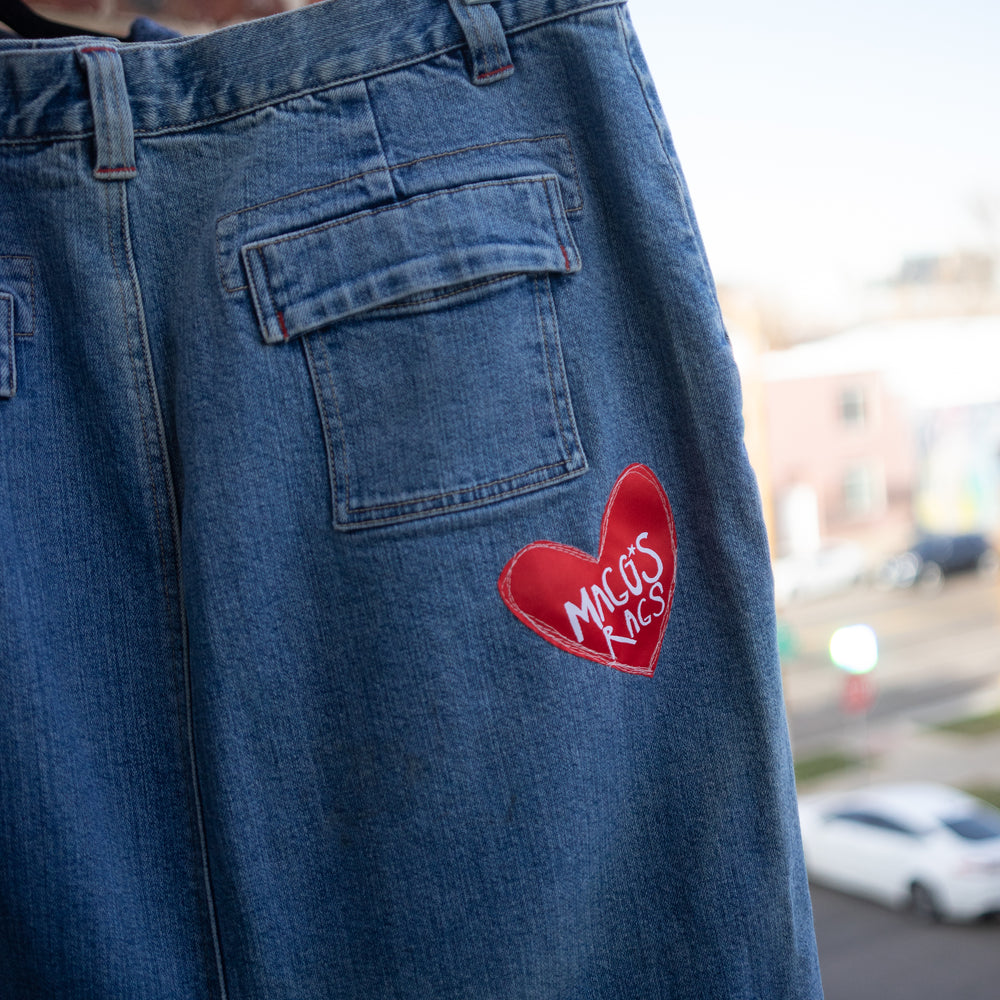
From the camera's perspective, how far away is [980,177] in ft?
14.1

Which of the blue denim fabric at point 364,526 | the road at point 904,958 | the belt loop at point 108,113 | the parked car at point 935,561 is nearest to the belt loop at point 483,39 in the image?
the blue denim fabric at point 364,526

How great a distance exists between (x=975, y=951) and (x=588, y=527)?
305 cm

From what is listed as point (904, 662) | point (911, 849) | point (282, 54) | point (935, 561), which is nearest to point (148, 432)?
point (282, 54)

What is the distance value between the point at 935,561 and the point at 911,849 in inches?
99.8

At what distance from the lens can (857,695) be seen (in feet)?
15.9

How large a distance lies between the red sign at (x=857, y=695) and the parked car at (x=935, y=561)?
27.6 inches

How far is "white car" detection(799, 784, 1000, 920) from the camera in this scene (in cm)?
298

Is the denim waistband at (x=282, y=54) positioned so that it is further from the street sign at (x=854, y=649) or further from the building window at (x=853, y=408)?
the building window at (x=853, y=408)

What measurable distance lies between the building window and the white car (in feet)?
6.72

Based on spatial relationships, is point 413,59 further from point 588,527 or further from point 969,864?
point 969,864

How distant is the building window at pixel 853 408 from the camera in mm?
4953

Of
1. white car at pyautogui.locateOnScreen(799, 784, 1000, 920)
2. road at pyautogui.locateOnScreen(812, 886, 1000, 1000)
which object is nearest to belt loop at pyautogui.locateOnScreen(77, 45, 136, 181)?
road at pyautogui.locateOnScreen(812, 886, 1000, 1000)

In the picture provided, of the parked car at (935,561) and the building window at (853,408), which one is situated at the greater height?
the building window at (853,408)

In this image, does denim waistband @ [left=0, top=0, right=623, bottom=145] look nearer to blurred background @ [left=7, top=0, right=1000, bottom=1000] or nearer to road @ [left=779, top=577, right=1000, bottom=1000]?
blurred background @ [left=7, top=0, right=1000, bottom=1000]
